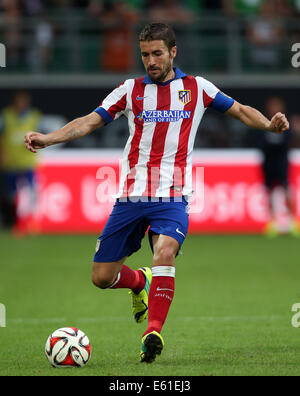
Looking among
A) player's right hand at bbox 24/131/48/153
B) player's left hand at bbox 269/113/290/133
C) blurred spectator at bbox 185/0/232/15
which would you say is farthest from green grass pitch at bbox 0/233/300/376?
A: blurred spectator at bbox 185/0/232/15

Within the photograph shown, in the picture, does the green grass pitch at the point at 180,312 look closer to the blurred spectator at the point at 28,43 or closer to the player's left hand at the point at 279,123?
the player's left hand at the point at 279,123

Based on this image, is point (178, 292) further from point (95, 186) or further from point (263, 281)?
point (95, 186)

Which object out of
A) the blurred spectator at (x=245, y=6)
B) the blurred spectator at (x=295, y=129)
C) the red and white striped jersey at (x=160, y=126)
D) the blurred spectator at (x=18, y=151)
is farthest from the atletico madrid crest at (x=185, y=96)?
the blurred spectator at (x=245, y=6)

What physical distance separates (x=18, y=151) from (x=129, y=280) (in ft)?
34.1

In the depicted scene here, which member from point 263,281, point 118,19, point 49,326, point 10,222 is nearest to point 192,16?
point 118,19

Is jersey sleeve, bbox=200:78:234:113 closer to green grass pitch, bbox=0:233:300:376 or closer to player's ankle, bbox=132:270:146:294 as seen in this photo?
player's ankle, bbox=132:270:146:294

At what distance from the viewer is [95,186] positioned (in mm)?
16734

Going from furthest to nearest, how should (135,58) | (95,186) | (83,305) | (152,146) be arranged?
1. (135,58)
2. (95,186)
3. (83,305)
4. (152,146)

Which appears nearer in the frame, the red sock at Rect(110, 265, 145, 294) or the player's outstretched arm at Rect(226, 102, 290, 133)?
the player's outstretched arm at Rect(226, 102, 290, 133)

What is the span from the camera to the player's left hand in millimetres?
6039

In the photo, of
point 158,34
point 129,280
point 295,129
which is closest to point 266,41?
point 295,129

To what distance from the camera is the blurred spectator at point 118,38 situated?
59.4 feet

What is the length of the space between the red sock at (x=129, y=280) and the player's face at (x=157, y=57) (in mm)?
1553

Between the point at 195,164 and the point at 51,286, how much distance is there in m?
7.07
